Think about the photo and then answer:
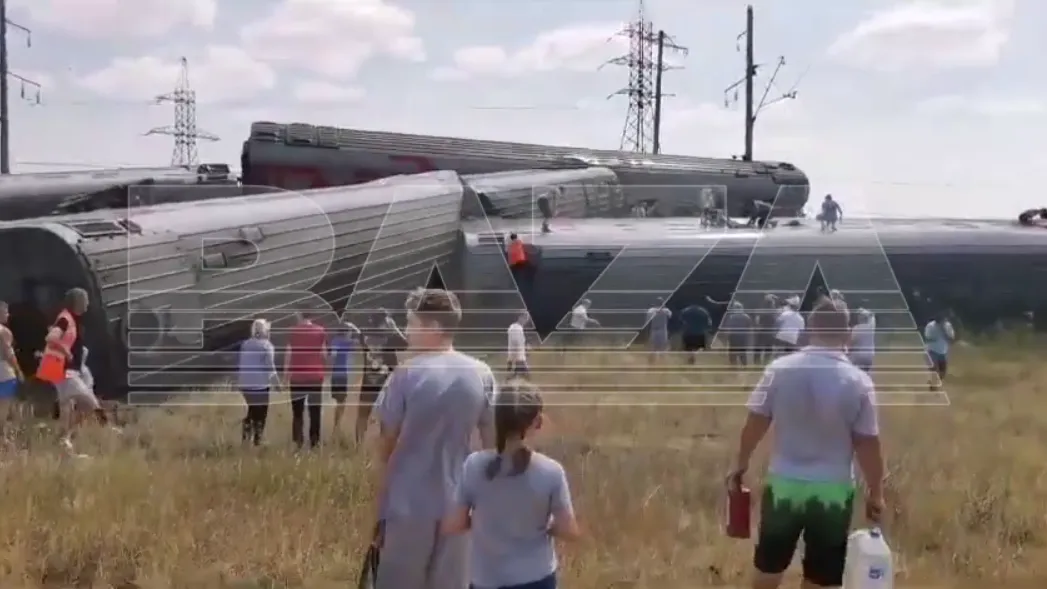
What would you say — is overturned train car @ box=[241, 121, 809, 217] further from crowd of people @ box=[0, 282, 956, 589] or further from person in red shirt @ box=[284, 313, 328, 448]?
crowd of people @ box=[0, 282, 956, 589]

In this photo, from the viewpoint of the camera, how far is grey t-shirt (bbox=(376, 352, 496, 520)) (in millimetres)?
3891

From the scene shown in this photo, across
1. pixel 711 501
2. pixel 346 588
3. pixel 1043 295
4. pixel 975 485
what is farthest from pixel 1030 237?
pixel 346 588

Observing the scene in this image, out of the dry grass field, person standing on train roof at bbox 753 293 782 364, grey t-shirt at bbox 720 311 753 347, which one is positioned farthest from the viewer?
grey t-shirt at bbox 720 311 753 347

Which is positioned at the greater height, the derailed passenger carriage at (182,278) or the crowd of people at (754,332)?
the derailed passenger carriage at (182,278)

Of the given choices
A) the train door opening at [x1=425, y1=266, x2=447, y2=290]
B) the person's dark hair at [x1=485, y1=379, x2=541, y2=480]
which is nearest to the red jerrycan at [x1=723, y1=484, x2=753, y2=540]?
the person's dark hair at [x1=485, y1=379, x2=541, y2=480]

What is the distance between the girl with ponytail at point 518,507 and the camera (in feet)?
11.6

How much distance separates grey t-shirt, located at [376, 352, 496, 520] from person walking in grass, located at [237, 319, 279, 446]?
4.74 m

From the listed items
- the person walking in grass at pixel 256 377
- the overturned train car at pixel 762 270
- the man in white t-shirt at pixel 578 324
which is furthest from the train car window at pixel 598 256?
the person walking in grass at pixel 256 377

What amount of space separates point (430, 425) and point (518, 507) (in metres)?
0.53

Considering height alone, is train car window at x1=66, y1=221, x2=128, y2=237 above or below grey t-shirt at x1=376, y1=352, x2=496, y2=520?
above

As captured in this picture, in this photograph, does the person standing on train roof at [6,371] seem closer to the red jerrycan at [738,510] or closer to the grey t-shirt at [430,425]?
the grey t-shirt at [430,425]

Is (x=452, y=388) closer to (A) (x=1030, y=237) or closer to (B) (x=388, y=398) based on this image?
(B) (x=388, y=398)

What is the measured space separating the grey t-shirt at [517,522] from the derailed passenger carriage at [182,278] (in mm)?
6140

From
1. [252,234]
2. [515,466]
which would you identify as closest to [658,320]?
[252,234]
